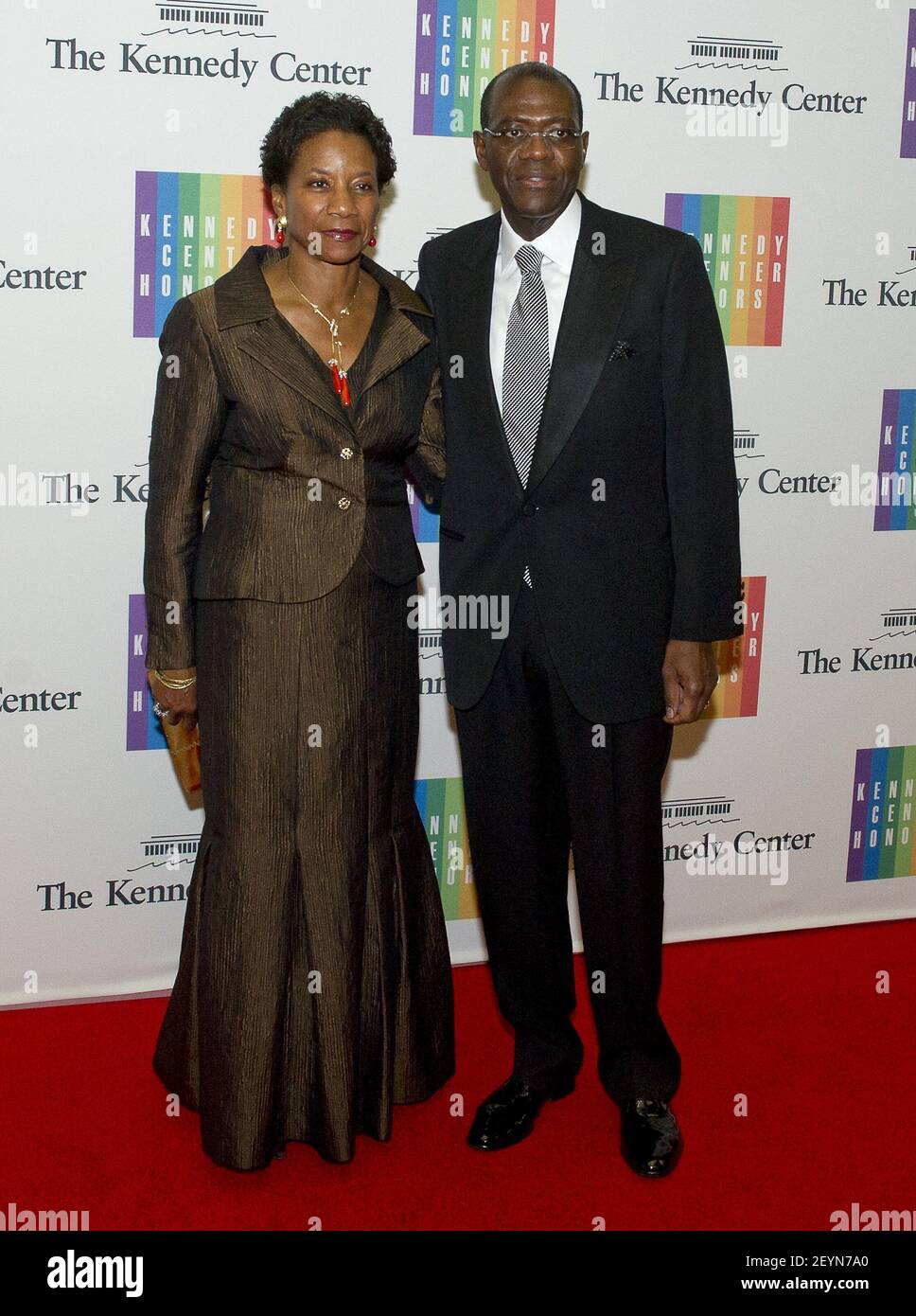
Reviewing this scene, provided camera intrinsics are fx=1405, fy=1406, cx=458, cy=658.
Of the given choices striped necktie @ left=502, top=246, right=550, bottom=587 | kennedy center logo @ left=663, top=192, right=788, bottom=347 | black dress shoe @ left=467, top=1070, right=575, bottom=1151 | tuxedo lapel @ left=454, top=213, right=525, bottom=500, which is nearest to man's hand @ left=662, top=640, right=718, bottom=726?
striped necktie @ left=502, top=246, right=550, bottom=587

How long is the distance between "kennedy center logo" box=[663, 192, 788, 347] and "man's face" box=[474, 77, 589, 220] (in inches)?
40.9

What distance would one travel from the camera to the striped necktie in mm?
2453

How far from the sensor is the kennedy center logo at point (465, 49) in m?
3.18

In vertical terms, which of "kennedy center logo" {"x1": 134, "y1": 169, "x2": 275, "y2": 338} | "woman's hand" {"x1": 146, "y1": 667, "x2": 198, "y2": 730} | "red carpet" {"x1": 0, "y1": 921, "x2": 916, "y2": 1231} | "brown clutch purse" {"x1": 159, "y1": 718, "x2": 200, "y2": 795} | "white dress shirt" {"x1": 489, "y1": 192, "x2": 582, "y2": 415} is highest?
"kennedy center logo" {"x1": 134, "y1": 169, "x2": 275, "y2": 338}

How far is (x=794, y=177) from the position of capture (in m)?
3.47

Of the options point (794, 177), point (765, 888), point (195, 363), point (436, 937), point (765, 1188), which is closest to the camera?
point (195, 363)

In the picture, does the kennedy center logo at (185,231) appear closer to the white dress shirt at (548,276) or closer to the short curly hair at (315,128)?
the short curly hair at (315,128)

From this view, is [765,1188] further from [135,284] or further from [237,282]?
[135,284]

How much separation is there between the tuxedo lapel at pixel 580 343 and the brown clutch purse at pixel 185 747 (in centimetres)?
83

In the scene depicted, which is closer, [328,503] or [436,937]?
[328,503]

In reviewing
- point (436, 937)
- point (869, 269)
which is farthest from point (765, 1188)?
point (869, 269)

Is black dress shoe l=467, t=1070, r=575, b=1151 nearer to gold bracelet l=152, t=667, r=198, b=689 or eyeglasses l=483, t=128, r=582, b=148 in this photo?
gold bracelet l=152, t=667, r=198, b=689

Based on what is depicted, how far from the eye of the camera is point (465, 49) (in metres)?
3.20

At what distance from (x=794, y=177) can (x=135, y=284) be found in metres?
1.63
